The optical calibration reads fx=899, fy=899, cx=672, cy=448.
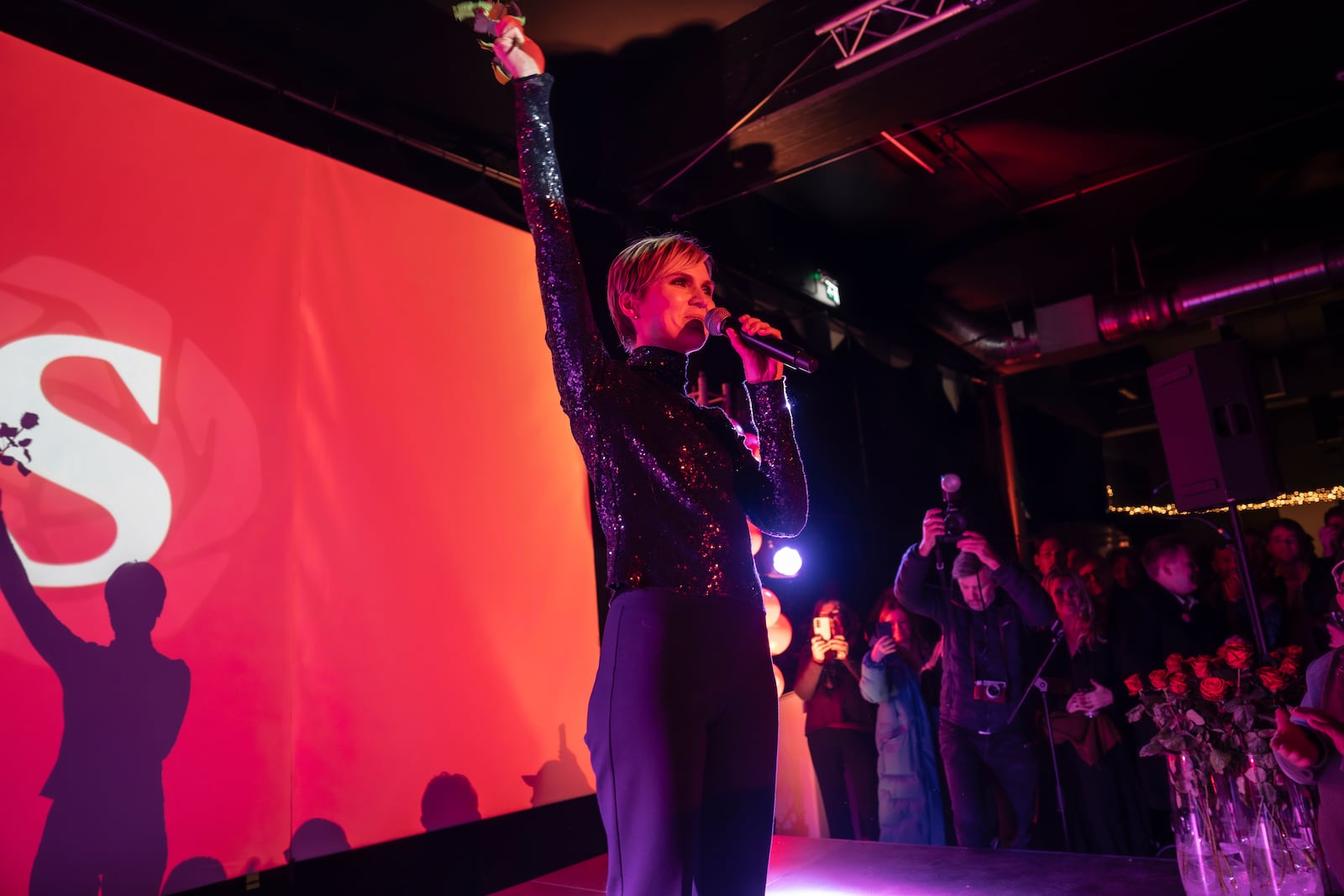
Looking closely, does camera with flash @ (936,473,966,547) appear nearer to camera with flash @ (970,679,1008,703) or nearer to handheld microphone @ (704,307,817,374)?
camera with flash @ (970,679,1008,703)

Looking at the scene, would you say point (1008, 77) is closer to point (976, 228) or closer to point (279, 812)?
point (976, 228)

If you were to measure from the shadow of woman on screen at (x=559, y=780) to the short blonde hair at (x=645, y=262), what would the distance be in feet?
8.45

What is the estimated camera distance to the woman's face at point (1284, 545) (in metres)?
4.29

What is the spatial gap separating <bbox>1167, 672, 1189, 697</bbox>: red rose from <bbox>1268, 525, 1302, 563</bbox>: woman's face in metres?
2.58

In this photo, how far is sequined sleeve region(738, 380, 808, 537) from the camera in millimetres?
1262

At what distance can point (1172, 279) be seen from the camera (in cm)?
605

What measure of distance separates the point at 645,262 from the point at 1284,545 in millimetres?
4351

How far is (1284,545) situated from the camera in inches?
170

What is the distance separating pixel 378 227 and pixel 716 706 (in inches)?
109

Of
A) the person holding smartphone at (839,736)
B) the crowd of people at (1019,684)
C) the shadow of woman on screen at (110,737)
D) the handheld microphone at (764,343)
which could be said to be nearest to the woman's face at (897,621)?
the crowd of people at (1019,684)

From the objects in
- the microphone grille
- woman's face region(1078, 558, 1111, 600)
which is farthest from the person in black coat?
the microphone grille

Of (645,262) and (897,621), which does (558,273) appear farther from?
(897,621)

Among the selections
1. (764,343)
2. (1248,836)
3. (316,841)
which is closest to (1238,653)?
(1248,836)

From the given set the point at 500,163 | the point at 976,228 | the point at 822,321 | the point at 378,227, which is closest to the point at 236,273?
the point at 378,227
